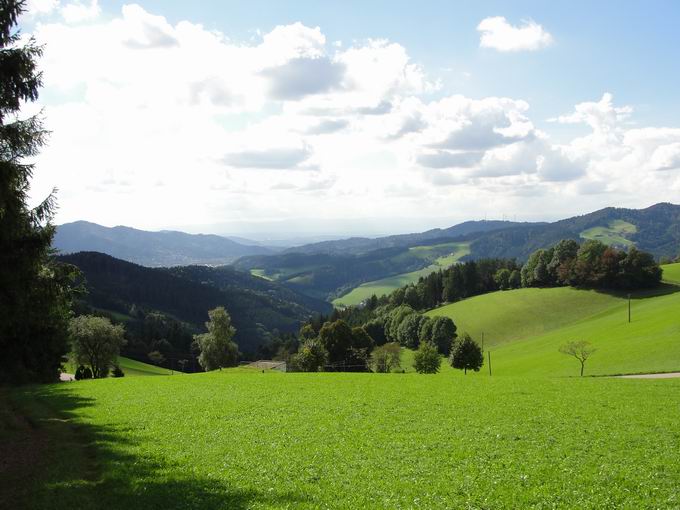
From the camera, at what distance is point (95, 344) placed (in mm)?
74500

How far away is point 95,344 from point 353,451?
2719 inches

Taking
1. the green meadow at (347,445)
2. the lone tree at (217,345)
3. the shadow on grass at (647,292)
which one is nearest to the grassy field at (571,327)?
the shadow on grass at (647,292)

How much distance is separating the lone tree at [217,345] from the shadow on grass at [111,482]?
225 feet

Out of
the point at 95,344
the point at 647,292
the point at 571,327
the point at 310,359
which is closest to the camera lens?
the point at 95,344

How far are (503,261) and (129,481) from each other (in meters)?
169

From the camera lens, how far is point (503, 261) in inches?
6713

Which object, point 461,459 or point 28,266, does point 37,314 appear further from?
point 461,459

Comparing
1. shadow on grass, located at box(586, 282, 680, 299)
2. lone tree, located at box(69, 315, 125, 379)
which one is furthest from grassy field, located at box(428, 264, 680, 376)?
lone tree, located at box(69, 315, 125, 379)

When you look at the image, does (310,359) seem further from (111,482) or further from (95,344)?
(111,482)

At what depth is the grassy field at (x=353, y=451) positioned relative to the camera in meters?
13.6

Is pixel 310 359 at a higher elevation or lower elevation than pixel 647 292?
lower

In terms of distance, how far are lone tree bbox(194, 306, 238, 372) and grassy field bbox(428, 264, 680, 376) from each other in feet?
159

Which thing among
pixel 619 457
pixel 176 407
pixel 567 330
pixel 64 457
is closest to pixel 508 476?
pixel 619 457

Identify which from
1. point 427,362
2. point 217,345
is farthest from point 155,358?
point 427,362
